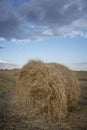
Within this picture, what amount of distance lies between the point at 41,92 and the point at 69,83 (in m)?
1.20

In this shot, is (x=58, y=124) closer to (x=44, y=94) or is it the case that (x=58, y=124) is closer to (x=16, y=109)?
(x=44, y=94)

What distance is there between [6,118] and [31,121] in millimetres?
Answer: 824

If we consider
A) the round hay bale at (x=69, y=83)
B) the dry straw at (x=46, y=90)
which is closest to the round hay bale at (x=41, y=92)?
the dry straw at (x=46, y=90)

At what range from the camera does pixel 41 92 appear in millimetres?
9836

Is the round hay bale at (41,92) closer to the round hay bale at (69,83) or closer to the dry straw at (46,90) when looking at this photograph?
the dry straw at (46,90)

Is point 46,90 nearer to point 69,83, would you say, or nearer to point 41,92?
point 41,92

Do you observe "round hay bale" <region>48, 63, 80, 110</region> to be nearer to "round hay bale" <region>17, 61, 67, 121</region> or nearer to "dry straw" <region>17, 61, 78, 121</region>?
"dry straw" <region>17, 61, 78, 121</region>

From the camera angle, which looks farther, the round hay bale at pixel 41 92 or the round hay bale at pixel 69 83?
the round hay bale at pixel 69 83

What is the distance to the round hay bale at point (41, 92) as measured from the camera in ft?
30.5

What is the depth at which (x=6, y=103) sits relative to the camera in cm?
1108

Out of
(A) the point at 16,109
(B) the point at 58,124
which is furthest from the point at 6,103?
(B) the point at 58,124

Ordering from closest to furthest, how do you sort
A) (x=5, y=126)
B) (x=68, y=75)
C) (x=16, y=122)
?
(x=5, y=126), (x=16, y=122), (x=68, y=75)

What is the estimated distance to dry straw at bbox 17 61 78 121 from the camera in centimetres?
930

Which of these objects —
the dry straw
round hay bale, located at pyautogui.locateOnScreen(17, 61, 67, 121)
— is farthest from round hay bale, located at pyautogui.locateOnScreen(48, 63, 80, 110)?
round hay bale, located at pyautogui.locateOnScreen(17, 61, 67, 121)
